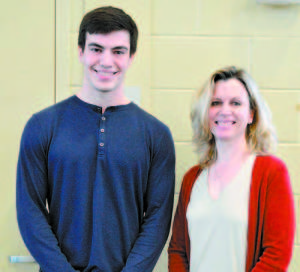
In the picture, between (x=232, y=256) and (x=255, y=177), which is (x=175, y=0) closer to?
(x=255, y=177)

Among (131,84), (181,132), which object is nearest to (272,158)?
(181,132)

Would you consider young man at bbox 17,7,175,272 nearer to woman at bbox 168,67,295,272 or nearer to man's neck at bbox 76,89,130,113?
man's neck at bbox 76,89,130,113

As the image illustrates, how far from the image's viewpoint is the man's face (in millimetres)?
1396

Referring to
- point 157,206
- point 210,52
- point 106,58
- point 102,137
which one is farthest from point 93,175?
point 210,52

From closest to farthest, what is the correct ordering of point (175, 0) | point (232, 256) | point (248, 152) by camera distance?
point (232, 256) → point (248, 152) → point (175, 0)

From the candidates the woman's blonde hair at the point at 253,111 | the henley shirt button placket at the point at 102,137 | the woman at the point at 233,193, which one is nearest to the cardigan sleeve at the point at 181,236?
the woman at the point at 233,193

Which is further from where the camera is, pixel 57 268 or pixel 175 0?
pixel 175 0

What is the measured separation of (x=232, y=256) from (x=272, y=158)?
35cm

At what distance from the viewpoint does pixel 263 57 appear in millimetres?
1787

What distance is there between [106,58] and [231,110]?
453 millimetres

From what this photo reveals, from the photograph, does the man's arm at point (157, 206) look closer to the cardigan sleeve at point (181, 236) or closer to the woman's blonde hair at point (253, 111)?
the cardigan sleeve at point (181, 236)

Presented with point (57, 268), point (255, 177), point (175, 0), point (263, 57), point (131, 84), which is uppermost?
point (175, 0)

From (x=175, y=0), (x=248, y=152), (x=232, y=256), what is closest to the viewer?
(x=232, y=256)

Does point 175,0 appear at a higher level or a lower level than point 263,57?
higher
